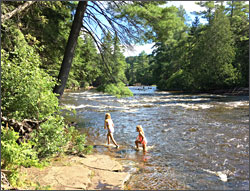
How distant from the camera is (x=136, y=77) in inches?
3642

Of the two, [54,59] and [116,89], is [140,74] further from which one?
[116,89]

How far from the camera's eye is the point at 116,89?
29.6 feet

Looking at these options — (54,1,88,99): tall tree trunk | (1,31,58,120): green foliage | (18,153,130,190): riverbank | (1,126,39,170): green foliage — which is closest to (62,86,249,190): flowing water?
(18,153,130,190): riverbank

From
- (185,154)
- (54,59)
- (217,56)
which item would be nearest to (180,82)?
(217,56)

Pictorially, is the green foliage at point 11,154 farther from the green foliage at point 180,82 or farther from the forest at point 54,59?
the green foliage at point 180,82

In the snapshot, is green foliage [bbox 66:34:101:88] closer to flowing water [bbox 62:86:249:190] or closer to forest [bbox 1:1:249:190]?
forest [bbox 1:1:249:190]

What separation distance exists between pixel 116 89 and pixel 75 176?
16.2 ft

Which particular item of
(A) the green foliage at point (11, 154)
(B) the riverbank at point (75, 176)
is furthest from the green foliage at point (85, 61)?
(A) the green foliage at point (11, 154)

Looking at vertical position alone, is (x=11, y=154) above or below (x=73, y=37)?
below

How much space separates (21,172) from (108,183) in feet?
5.58

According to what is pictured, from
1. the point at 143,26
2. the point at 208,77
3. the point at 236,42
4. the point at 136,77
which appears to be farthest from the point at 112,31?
the point at 136,77

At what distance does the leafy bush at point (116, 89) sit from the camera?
349 inches

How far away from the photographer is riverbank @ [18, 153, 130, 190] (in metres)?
4.03

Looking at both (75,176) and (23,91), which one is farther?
(23,91)
